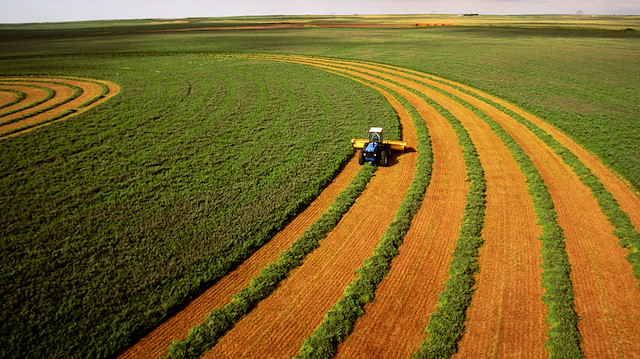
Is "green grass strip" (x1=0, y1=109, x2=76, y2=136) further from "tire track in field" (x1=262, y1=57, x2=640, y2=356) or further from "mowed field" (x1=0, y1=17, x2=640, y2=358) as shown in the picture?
"tire track in field" (x1=262, y1=57, x2=640, y2=356)

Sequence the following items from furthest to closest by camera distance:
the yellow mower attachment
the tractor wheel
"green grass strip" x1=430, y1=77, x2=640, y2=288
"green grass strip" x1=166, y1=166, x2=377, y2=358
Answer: the yellow mower attachment, the tractor wheel, "green grass strip" x1=430, y1=77, x2=640, y2=288, "green grass strip" x1=166, y1=166, x2=377, y2=358

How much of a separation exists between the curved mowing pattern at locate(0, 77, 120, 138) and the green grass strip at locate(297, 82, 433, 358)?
29918 mm

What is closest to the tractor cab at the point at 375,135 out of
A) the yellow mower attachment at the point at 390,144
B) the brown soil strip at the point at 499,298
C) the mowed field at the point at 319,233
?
the yellow mower attachment at the point at 390,144

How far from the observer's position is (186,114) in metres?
29.8

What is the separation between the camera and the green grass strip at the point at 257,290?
901cm

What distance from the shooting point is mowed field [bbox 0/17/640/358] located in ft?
30.7

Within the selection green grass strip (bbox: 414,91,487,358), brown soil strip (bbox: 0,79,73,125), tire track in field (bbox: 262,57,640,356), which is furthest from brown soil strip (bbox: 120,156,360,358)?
brown soil strip (bbox: 0,79,73,125)

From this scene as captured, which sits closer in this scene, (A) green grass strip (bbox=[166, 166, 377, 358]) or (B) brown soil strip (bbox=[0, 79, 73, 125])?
(A) green grass strip (bbox=[166, 166, 377, 358])

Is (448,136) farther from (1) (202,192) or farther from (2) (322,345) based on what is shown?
(2) (322,345)

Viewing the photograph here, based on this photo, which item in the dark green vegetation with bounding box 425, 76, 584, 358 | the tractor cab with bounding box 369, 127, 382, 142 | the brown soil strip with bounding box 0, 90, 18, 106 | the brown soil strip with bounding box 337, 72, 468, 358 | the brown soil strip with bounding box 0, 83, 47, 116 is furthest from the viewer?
the brown soil strip with bounding box 0, 90, 18, 106

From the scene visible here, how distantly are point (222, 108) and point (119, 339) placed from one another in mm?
25705

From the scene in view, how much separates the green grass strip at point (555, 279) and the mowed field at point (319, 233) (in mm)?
65

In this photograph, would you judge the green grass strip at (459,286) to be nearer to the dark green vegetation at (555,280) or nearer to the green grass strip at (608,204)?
the dark green vegetation at (555,280)

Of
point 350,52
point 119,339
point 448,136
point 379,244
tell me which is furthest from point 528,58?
point 119,339
